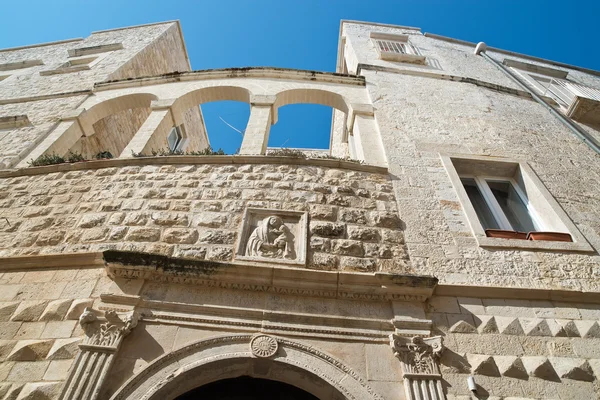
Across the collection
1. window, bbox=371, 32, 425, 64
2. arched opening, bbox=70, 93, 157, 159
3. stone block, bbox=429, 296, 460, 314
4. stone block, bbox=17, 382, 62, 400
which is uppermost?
window, bbox=371, 32, 425, 64

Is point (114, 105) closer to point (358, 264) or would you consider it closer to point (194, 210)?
point (194, 210)

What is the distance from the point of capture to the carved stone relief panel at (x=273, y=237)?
353 centimetres

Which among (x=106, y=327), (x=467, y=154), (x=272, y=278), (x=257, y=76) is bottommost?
(x=106, y=327)

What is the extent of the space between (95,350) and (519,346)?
140 inches

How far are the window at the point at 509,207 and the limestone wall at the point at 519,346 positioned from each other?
0.81m

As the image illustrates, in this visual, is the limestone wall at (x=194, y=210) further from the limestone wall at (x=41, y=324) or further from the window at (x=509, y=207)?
the window at (x=509, y=207)

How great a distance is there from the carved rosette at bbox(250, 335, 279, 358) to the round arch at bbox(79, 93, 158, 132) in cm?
597

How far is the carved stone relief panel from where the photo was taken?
3.53 metres

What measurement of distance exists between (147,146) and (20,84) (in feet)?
19.5

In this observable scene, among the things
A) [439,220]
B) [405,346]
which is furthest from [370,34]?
[405,346]

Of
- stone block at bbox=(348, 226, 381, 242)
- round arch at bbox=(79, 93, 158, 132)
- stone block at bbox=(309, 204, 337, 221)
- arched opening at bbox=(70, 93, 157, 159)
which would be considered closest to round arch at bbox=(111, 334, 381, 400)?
stone block at bbox=(348, 226, 381, 242)

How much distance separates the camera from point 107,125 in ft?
26.0

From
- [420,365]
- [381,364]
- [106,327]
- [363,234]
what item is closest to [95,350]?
[106,327]

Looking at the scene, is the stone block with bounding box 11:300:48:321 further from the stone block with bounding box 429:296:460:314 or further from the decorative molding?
the stone block with bounding box 429:296:460:314
